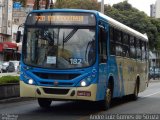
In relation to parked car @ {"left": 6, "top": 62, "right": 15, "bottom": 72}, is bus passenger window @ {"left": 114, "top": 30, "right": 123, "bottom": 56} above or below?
above

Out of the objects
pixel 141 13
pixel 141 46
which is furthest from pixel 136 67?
pixel 141 13

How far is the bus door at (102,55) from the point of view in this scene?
15766mm

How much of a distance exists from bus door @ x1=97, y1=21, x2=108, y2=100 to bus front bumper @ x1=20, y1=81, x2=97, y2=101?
65 centimetres

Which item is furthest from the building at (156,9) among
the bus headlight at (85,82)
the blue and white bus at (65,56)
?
the bus headlight at (85,82)

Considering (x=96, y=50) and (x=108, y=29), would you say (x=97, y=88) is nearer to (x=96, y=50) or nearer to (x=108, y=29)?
(x=96, y=50)

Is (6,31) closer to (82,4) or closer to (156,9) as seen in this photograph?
(82,4)

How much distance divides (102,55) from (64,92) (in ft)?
5.96

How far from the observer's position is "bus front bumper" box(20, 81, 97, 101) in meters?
15.1

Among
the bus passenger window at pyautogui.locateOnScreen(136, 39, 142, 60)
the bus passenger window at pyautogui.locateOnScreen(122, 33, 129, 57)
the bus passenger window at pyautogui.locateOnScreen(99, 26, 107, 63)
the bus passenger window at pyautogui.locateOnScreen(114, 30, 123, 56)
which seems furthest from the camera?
the bus passenger window at pyautogui.locateOnScreen(136, 39, 142, 60)

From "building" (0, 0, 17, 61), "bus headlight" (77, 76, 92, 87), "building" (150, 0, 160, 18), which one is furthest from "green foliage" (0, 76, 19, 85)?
"building" (150, 0, 160, 18)

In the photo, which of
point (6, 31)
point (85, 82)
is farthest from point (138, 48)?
point (6, 31)

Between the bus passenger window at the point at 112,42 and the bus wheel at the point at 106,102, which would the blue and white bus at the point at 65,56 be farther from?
the bus passenger window at the point at 112,42

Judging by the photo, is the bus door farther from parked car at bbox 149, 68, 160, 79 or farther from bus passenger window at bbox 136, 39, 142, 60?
parked car at bbox 149, 68, 160, 79

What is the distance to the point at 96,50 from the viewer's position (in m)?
15.4
